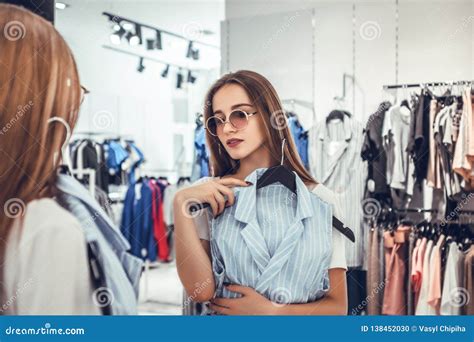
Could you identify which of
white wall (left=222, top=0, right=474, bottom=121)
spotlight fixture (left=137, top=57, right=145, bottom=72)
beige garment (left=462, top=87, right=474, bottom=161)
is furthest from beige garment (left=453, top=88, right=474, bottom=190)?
spotlight fixture (left=137, top=57, right=145, bottom=72)

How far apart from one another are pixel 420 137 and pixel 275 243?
0.87m

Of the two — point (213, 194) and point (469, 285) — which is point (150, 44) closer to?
point (213, 194)

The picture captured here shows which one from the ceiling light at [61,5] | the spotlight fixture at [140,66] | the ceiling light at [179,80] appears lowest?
the ceiling light at [179,80]

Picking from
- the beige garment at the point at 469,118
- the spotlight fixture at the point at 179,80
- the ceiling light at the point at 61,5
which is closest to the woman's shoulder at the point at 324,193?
the beige garment at the point at 469,118

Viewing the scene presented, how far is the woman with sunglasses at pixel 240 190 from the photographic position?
251 centimetres

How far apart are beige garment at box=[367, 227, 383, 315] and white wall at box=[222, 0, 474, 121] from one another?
1.89 ft

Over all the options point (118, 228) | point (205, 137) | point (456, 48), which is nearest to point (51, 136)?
point (118, 228)

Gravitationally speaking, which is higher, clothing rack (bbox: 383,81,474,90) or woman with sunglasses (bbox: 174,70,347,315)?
clothing rack (bbox: 383,81,474,90)

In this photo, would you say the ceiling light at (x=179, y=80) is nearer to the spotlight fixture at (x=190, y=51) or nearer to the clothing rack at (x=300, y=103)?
the spotlight fixture at (x=190, y=51)

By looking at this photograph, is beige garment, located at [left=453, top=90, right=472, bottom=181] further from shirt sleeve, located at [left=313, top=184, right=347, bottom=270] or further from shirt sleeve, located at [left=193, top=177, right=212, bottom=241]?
shirt sleeve, located at [left=193, top=177, right=212, bottom=241]

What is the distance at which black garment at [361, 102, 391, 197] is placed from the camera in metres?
2.61

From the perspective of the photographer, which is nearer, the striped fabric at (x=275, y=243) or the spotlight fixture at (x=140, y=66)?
the striped fabric at (x=275, y=243)

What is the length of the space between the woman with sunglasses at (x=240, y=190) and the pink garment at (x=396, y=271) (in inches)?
9.9

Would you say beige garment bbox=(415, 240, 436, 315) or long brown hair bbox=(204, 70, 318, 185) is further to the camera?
beige garment bbox=(415, 240, 436, 315)
